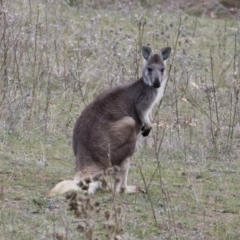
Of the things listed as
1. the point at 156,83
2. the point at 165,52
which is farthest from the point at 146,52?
the point at 156,83

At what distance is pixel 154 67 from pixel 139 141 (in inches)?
50.9

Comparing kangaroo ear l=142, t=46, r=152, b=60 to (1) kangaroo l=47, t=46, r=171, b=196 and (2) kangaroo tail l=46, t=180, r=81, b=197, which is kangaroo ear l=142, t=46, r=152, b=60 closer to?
(1) kangaroo l=47, t=46, r=171, b=196

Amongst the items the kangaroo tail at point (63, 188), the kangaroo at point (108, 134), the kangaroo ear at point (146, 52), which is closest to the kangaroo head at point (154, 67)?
the kangaroo ear at point (146, 52)

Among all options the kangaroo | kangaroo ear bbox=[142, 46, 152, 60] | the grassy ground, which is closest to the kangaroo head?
kangaroo ear bbox=[142, 46, 152, 60]

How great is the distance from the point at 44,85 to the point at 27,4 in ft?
5.49

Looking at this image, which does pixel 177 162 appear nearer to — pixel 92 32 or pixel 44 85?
pixel 44 85

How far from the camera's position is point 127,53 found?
Answer: 11.6 metres

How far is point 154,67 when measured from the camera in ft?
27.1

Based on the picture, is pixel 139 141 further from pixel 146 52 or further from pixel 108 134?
pixel 108 134

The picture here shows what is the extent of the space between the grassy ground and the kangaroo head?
538mm

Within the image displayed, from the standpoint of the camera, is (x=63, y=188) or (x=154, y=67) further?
(x=154, y=67)

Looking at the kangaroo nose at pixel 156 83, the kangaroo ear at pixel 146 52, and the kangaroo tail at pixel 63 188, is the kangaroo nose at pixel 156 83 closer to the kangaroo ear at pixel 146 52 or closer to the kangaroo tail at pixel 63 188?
the kangaroo ear at pixel 146 52

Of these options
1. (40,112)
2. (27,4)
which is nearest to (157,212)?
(40,112)

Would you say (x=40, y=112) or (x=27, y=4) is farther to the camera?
(x=27, y=4)
